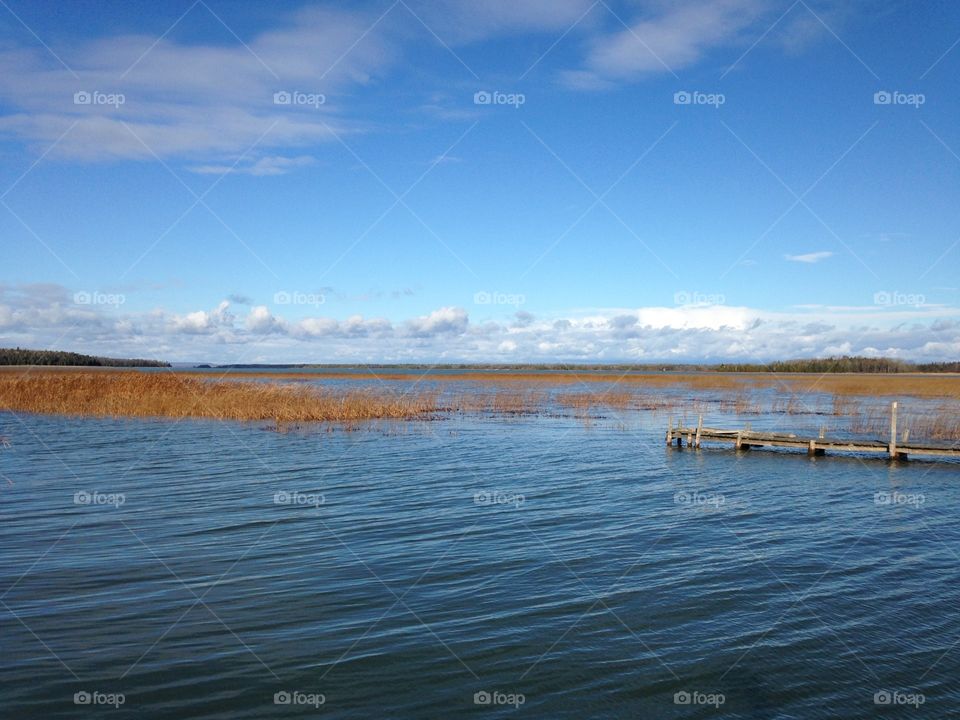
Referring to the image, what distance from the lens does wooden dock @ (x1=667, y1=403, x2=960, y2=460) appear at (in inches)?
1022

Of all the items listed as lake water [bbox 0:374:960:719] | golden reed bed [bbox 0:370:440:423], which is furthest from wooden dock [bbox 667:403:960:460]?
golden reed bed [bbox 0:370:440:423]

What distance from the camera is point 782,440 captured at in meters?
28.3

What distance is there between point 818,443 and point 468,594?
69.5 ft

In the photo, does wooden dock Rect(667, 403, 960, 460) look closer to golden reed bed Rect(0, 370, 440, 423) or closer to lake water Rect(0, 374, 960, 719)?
lake water Rect(0, 374, 960, 719)

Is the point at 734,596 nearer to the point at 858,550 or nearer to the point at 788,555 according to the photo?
the point at 788,555

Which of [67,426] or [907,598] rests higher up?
[67,426]

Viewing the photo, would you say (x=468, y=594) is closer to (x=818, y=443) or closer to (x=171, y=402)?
(x=818, y=443)

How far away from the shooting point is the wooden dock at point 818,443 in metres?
26.0

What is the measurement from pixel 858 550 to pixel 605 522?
5.09 m

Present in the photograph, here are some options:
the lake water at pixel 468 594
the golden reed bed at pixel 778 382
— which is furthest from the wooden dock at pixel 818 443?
the golden reed bed at pixel 778 382

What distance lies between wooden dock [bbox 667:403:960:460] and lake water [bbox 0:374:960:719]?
14.4 ft

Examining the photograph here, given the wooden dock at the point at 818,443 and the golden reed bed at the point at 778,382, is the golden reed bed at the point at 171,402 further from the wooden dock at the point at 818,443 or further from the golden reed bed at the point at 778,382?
the golden reed bed at the point at 778,382

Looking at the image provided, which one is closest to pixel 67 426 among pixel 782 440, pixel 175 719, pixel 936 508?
pixel 175 719

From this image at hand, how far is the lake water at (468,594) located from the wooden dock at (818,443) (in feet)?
14.4
